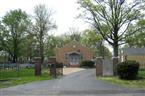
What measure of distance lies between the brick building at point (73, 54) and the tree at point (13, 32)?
30.5 feet

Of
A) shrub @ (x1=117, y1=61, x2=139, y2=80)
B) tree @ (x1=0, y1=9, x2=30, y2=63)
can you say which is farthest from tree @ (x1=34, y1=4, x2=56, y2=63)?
shrub @ (x1=117, y1=61, x2=139, y2=80)

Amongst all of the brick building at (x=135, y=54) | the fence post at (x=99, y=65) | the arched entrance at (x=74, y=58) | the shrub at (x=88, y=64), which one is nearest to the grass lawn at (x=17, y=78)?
the fence post at (x=99, y=65)

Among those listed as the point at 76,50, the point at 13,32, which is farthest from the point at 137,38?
the point at 13,32

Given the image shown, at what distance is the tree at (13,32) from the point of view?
85875mm

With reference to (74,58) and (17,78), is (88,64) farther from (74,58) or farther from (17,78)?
(17,78)

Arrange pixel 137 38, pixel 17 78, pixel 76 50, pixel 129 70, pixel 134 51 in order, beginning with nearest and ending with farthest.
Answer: pixel 129 70
pixel 17 78
pixel 137 38
pixel 134 51
pixel 76 50

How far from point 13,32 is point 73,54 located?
14653mm

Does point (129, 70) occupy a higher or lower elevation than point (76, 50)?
lower

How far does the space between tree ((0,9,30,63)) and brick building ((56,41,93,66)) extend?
366 inches

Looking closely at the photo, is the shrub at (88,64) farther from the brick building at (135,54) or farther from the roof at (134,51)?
the roof at (134,51)

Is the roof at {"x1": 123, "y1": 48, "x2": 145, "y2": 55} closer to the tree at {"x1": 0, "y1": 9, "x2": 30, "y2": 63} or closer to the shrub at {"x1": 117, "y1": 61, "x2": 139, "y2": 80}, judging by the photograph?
the tree at {"x1": 0, "y1": 9, "x2": 30, "y2": 63}

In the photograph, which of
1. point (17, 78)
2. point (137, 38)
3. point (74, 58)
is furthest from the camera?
point (74, 58)

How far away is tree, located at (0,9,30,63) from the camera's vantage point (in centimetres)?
8588

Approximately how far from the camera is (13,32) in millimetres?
86875
